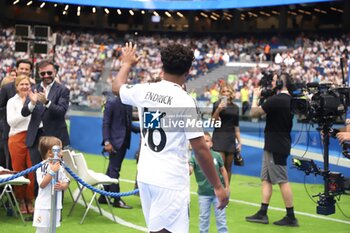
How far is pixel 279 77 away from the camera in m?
7.04

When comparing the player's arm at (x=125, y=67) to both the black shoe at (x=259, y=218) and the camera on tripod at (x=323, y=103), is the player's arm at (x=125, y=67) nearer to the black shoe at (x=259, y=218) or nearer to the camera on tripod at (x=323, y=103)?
the camera on tripod at (x=323, y=103)

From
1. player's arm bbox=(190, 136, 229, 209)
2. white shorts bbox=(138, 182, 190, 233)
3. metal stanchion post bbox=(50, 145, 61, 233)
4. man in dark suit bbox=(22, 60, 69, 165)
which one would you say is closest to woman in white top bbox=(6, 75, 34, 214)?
man in dark suit bbox=(22, 60, 69, 165)

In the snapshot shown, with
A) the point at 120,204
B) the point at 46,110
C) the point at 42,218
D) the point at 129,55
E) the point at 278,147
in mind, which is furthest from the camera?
the point at 120,204

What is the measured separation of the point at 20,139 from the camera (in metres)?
7.11

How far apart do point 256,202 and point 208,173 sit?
4961mm

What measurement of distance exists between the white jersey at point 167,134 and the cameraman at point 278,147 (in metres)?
3.30

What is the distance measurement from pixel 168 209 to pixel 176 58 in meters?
0.91

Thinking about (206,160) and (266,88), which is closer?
(206,160)

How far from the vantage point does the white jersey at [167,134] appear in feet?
11.9

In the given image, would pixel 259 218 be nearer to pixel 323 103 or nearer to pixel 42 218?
pixel 323 103

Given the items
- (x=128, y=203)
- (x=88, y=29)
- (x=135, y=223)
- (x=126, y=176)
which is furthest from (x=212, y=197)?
(x=88, y=29)

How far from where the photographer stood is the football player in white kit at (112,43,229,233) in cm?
362

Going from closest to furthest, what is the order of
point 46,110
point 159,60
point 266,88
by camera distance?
point 46,110 < point 266,88 < point 159,60

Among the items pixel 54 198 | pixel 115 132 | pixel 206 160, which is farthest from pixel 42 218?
pixel 115 132
